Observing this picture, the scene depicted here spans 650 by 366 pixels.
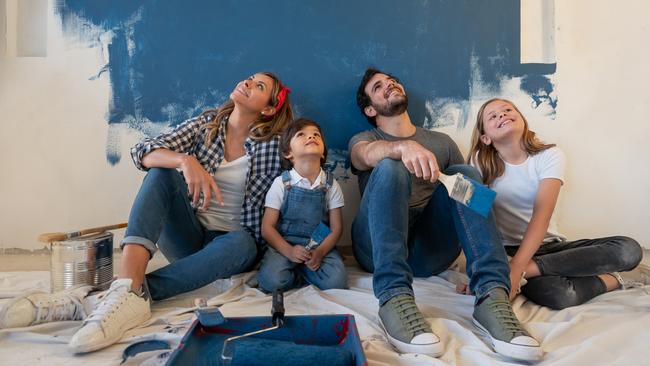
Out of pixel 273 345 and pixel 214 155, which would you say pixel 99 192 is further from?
pixel 273 345

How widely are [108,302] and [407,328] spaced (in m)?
0.69

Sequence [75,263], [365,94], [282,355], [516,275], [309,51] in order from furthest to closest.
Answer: [309,51], [365,94], [75,263], [516,275], [282,355]

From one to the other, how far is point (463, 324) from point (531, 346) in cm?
22

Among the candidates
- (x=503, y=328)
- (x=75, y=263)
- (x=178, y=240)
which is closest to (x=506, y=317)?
(x=503, y=328)

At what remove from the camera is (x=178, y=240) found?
1.40 meters

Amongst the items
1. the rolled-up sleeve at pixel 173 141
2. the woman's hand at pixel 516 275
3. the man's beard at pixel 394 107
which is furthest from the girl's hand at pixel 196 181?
the woman's hand at pixel 516 275

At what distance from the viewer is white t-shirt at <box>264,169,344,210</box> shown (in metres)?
1.47

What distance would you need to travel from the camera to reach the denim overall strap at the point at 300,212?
4.77 ft

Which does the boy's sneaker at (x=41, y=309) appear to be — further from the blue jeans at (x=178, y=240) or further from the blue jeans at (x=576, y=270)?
the blue jeans at (x=576, y=270)

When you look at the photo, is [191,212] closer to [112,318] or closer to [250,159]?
[250,159]

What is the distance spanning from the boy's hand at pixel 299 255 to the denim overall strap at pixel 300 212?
64 mm

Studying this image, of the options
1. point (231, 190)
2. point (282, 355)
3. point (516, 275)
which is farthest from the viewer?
point (231, 190)

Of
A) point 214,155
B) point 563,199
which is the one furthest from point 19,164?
point 563,199

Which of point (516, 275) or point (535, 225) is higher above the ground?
point (535, 225)
